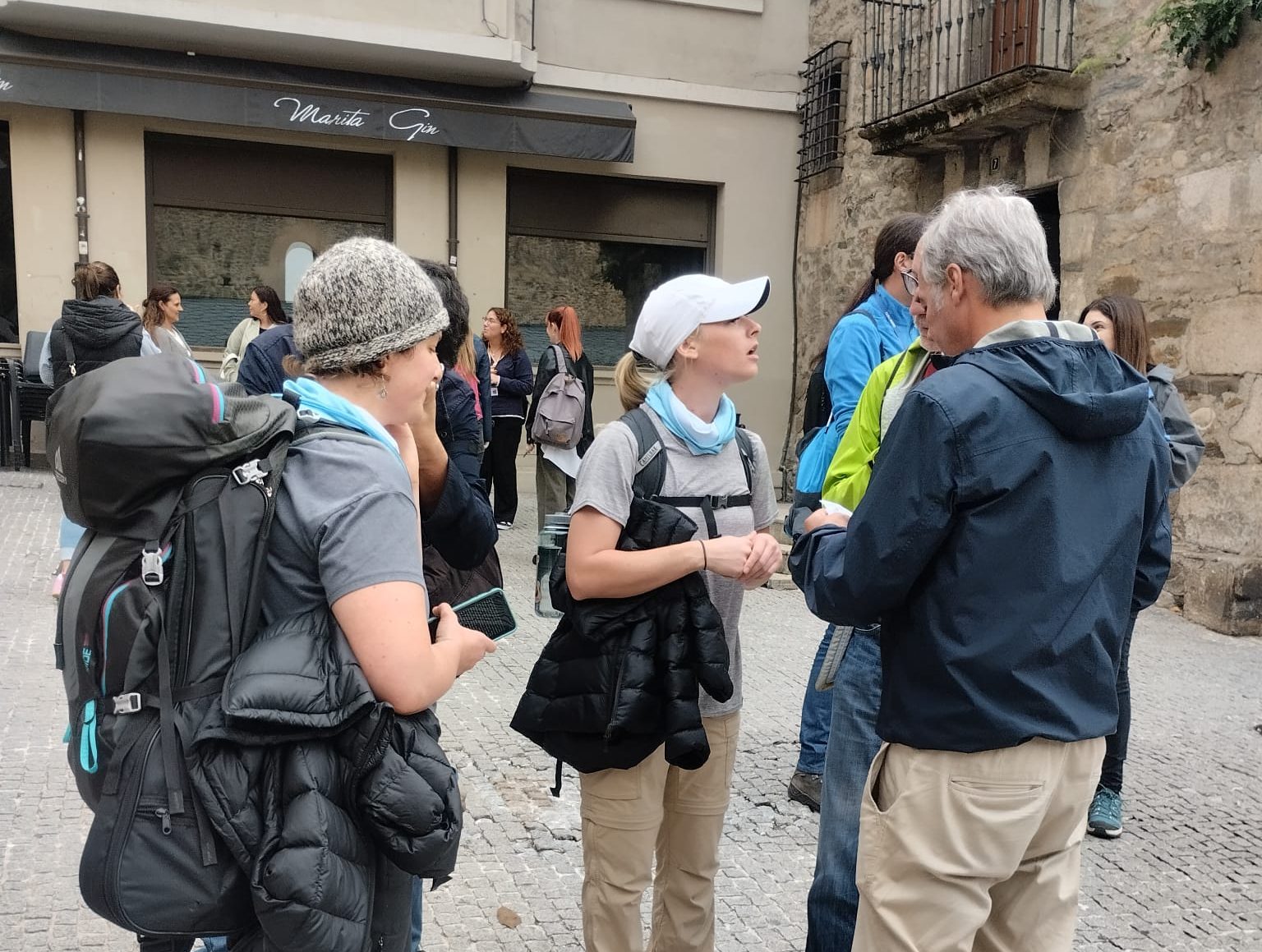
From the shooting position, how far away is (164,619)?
1.54 metres

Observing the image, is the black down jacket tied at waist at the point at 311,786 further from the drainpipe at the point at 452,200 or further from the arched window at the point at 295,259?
the arched window at the point at 295,259

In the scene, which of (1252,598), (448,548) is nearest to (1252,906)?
(448,548)

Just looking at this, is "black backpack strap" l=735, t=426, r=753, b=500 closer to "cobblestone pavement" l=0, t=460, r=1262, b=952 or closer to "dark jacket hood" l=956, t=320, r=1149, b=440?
"dark jacket hood" l=956, t=320, r=1149, b=440

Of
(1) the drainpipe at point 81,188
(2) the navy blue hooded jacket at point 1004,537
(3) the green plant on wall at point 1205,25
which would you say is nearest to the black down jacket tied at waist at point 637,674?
(2) the navy blue hooded jacket at point 1004,537

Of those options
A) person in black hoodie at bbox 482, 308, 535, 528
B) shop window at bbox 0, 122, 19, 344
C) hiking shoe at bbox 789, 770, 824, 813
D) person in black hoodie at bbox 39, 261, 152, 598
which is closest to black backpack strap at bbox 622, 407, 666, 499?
hiking shoe at bbox 789, 770, 824, 813

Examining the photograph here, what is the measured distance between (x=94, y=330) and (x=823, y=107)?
28.0 ft

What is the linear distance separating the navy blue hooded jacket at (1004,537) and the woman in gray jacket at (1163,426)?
1846mm

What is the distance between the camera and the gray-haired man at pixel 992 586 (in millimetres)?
1765

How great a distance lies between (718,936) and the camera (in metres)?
2.97

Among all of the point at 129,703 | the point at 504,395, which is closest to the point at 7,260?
the point at 504,395

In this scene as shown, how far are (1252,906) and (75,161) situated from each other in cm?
1120

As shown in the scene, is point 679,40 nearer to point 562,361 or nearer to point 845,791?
point 562,361

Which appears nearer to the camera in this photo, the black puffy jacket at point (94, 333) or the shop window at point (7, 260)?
the black puffy jacket at point (94, 333)

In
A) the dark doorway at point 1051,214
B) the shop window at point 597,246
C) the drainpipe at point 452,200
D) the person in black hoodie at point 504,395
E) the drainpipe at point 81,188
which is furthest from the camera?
the shop window at point 597,246
